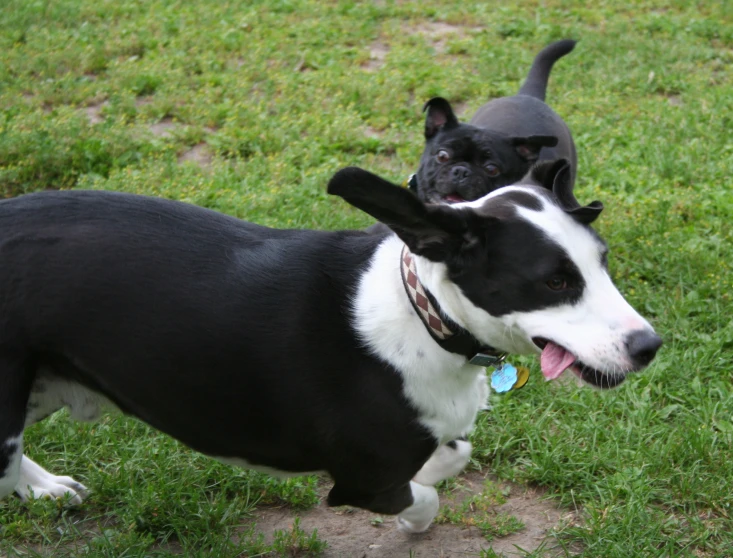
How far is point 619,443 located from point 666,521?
44 cm

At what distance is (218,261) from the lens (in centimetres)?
275

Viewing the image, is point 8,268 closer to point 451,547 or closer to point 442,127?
point 451,547

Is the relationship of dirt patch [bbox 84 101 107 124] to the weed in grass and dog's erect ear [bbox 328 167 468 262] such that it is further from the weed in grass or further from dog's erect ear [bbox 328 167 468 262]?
dog's erect ear [bbox 328 167 468 262]

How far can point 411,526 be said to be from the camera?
3.35 meters

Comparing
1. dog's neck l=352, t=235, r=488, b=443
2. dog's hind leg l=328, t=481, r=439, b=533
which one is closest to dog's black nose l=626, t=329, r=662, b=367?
dog's neck l=352, t=235, r=488, b=443

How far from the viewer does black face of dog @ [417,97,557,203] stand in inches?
183

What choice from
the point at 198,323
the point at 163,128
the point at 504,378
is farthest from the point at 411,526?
the point at 163,128

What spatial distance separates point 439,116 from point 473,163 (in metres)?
0.46

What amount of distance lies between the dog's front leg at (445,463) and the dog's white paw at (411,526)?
15 cm

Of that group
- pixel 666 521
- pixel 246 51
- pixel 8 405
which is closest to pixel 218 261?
pixel 8 405

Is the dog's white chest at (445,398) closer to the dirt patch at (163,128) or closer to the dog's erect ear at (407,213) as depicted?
the dog's erect ear at (407,213)

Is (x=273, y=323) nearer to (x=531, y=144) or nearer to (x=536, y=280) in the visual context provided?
(x=536, y=280)

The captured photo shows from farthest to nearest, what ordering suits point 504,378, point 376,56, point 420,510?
point 376,56 < point 420,510 < point 504,378

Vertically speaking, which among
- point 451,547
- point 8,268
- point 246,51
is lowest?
point 451,547
